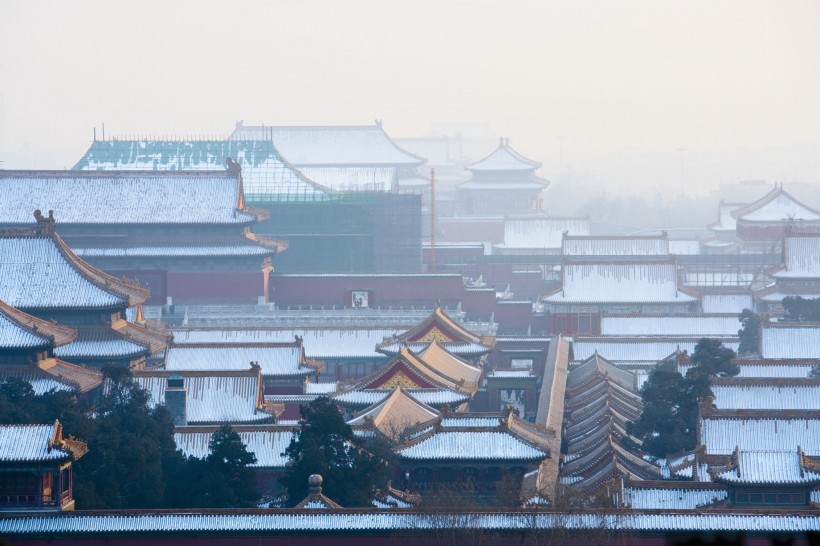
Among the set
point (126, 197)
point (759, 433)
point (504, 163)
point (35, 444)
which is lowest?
point (759, 433)

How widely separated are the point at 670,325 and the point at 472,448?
992 inches

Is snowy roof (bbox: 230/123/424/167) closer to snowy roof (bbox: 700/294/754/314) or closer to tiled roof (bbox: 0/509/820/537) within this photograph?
snowy roof (bbox: 700/294/754/314)

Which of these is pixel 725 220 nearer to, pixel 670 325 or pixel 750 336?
pixel 670 325

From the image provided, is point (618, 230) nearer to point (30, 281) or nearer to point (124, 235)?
point (124, 235)

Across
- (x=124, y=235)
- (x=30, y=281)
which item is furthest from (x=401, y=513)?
(x=124, y=235)

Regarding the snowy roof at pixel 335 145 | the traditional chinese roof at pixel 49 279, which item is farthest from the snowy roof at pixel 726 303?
the snowy roof at pixel 335 145

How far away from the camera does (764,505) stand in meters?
30.3

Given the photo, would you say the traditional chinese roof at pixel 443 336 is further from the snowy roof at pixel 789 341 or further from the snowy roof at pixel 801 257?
the snowy roof at pixel 801 257

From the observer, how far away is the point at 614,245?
75375mm

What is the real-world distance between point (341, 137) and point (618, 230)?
19.9 m

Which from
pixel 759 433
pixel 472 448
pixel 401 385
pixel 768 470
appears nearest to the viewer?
pixel 768 470

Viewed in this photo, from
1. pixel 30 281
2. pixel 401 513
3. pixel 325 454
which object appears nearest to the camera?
pixel 401 513

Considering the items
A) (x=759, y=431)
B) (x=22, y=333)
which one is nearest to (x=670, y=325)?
(x=759, y=431)

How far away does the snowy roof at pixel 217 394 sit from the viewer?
3838cm
